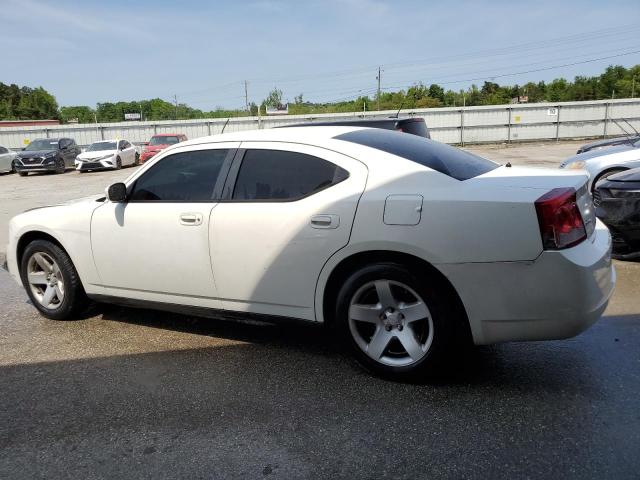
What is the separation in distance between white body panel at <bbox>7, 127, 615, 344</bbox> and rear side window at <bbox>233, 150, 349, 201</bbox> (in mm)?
58

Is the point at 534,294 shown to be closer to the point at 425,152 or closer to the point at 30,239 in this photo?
the point at 425,152

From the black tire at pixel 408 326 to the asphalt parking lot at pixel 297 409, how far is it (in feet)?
0.36

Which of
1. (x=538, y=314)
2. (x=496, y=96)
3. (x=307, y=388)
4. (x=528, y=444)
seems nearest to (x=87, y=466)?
(x=307, y=388)

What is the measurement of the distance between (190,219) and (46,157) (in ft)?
73.0

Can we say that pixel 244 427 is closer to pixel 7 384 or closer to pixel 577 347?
pixel 7 384

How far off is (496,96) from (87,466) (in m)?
102

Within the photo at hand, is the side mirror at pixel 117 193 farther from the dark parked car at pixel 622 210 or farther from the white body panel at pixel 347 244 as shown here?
the dark parked car at pixel 622 210

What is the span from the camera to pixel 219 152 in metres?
3.81

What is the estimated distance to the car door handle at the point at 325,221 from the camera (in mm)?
3184

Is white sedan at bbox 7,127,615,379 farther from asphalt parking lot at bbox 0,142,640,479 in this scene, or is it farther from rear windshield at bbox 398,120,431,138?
rear windshield at bbox 398,120,431,138

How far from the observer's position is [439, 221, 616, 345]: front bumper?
279 centimetres

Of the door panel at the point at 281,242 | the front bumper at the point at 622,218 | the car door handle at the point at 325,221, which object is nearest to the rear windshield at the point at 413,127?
the front bumper at the point at 622,218

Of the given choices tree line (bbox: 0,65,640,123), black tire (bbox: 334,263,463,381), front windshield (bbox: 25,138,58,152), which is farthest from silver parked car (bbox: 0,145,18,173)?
tree line (bbox: 0,65,640,123)

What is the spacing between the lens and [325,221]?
3219mm
